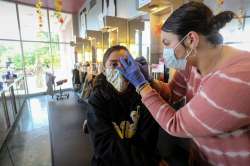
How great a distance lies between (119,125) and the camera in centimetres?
126

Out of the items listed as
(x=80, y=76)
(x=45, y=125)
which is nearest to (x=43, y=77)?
(x=80, y=76)

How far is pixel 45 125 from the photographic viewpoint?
14.4ft

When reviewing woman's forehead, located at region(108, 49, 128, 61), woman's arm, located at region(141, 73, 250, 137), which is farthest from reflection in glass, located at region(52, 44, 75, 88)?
woman's arm, located at region(141, 73, 250, 137)

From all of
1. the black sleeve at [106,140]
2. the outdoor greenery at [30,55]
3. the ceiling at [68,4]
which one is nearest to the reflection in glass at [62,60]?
the outdoor greenery at [30,55]

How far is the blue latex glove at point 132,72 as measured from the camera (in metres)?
1.03

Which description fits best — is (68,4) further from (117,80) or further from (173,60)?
(173,60)

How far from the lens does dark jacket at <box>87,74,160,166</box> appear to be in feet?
3.77

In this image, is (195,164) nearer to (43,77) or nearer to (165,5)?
(165,5)

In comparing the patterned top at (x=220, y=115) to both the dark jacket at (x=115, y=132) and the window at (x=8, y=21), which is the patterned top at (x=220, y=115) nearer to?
the dark jacket at (x=115, y=132)

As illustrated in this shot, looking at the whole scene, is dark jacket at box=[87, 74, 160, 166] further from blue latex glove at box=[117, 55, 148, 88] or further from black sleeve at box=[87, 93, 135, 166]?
blue latex glove at box=[117, 55, 148, 88]

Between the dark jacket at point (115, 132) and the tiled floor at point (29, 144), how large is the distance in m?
2.07

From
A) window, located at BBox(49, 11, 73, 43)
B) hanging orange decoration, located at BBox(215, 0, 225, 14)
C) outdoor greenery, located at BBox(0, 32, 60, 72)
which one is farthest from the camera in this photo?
window, located at BBox(49, 11, 73, 43)

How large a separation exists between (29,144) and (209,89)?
3702 millimetres

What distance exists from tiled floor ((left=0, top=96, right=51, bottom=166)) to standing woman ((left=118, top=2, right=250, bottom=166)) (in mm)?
2607
